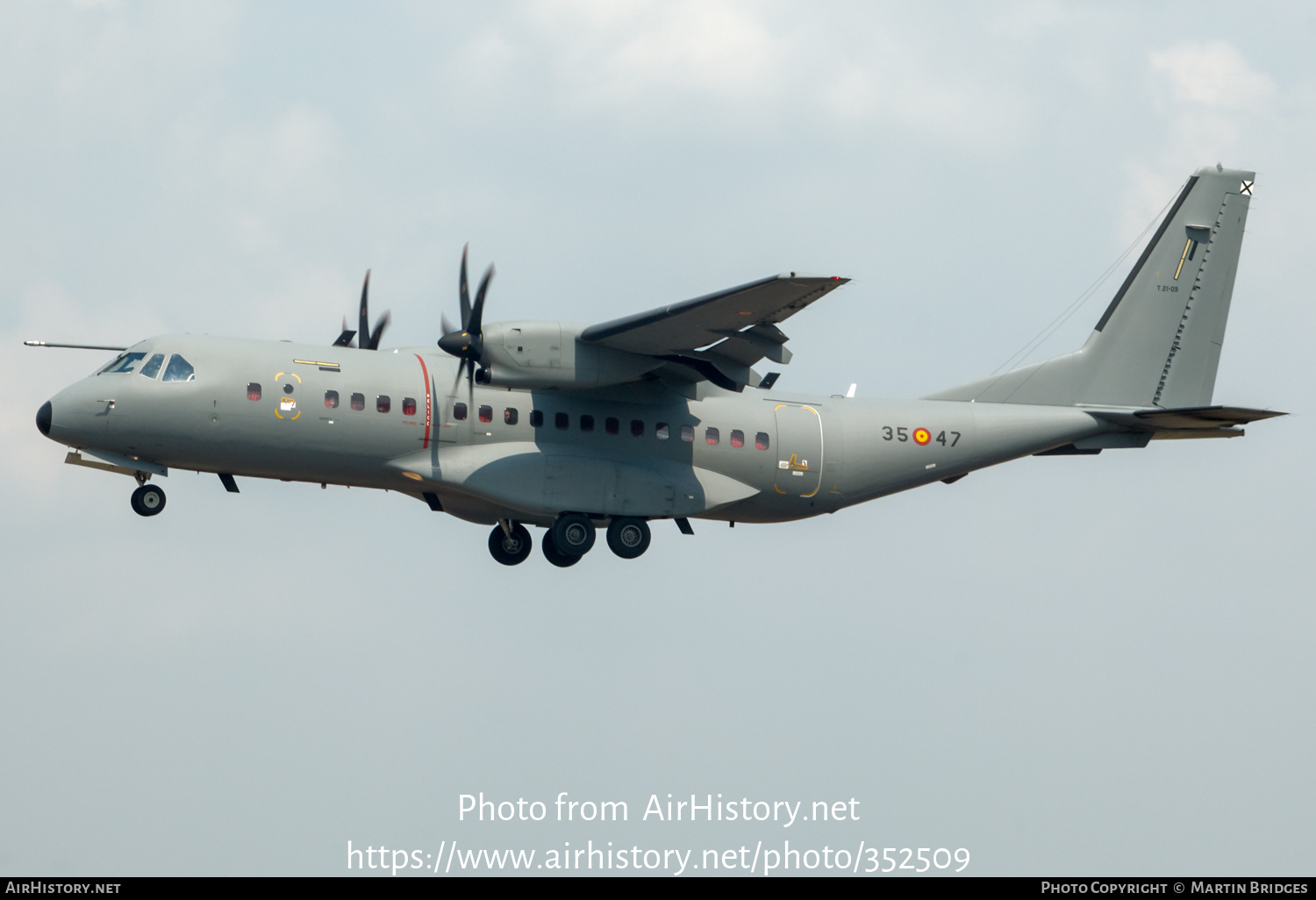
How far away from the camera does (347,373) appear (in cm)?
2377

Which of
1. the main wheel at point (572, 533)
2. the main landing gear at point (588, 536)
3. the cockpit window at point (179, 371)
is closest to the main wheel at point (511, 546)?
the main landing gear at point (588, 536)

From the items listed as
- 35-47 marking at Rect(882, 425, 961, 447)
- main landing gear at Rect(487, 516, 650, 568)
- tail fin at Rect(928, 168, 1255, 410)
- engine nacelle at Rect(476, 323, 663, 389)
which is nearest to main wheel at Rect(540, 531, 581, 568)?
main landing gear at Rect(487, 516, 650, 568)

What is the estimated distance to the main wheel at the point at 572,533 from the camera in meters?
25.2

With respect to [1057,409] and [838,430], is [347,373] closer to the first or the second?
[838,430]

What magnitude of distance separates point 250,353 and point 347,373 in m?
1.51

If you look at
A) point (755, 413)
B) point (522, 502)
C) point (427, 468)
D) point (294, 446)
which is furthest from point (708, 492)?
point (294, 446)

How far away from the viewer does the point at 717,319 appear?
76.0 ft

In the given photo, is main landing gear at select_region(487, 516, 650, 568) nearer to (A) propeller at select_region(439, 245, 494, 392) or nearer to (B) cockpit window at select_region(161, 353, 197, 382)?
(A) propeller at select_region(439, 245, 494, 392)

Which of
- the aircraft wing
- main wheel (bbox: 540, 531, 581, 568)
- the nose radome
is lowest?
main wheel (bbox: 540, 531, 581, 568)

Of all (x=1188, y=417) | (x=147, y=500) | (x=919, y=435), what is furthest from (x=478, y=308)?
(x=1188, y=417)

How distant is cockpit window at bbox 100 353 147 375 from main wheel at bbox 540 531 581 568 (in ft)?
23.7

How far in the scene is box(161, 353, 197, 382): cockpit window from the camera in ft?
75.5

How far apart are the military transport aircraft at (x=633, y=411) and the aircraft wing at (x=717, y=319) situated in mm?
42

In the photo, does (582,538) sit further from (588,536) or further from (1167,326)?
(1167,326)
